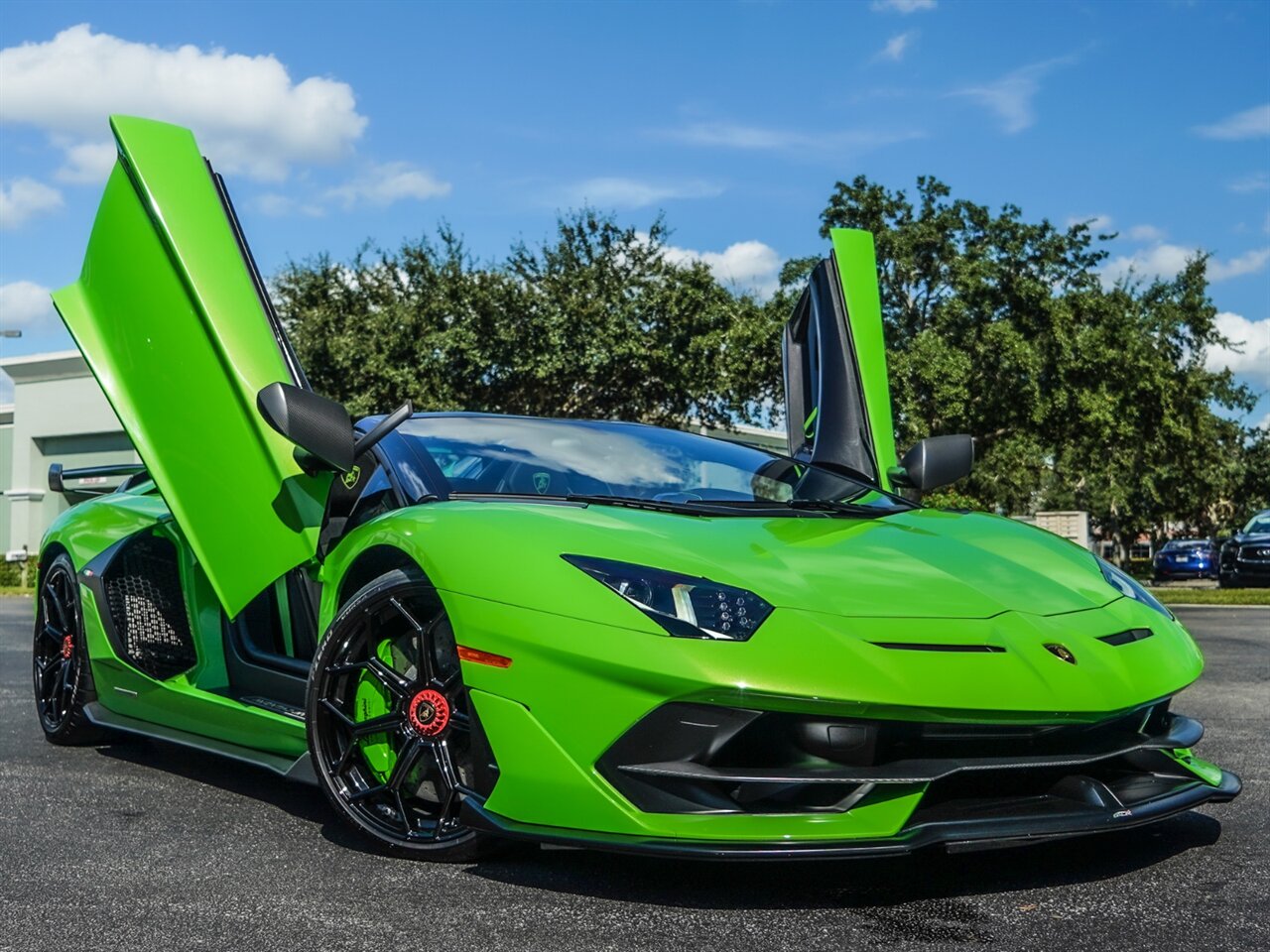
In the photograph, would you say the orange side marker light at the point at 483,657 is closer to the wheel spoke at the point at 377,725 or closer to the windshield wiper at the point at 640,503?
the wheel spoke at the point at 377,725

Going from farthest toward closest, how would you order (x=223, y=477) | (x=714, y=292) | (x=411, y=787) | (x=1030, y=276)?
(x=1030, y=276), (x=714, y=292), (x=223, y=477), (x=411, y=787)

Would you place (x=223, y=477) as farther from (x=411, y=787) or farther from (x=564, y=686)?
(x=564, y=686)

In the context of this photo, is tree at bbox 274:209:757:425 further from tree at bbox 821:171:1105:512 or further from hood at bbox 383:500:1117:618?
hood at bbox 383:500:1117:618

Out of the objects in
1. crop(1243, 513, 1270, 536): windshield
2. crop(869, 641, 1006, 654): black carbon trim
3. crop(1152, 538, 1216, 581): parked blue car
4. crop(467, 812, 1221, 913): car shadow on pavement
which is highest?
crop(869, 641, 1006, 654): black carbon trim

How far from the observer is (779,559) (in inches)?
→ 134

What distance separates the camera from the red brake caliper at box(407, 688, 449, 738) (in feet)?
11.4

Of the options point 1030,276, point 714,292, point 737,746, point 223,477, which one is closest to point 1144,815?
point 737,746

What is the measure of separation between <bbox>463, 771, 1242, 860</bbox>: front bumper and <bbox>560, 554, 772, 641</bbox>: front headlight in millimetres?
439

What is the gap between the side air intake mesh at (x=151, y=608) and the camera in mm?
4898

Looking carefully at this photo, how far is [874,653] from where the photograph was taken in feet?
9.98

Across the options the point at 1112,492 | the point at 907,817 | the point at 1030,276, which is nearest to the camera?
the point at 907,817

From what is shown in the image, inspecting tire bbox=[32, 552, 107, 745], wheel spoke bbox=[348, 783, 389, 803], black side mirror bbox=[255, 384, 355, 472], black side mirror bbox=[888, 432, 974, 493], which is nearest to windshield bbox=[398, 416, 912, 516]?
black side mirror bbox=[888, 432, 974, 493]

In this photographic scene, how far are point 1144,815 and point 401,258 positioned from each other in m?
26.0

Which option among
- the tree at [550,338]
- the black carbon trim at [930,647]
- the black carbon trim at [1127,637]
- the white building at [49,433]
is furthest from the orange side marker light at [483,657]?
the white building at [49,433]
